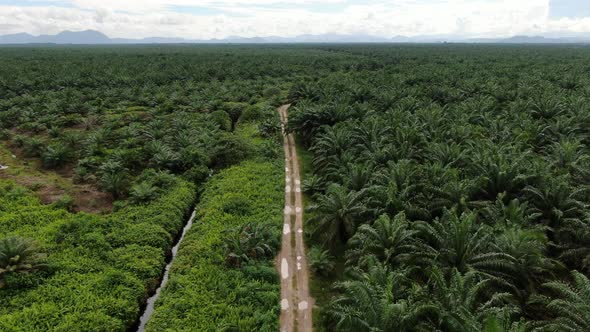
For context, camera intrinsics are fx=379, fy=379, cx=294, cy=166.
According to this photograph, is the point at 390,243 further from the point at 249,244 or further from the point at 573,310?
the point at 249,244

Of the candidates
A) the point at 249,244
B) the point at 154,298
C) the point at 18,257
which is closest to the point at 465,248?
the point at 249,244

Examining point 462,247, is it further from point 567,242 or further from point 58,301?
point 58,301

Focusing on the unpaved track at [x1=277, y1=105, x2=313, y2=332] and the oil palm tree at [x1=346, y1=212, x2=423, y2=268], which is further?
the oil palm tree at [x1=346, y1=212, x2=423, y2=268]

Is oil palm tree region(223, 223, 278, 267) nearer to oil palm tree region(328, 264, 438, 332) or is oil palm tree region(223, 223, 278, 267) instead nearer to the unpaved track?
the unpaved track

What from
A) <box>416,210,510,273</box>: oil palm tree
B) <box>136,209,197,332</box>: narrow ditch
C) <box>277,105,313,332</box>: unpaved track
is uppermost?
<box>416,210,510,273</box>: oil palm tree

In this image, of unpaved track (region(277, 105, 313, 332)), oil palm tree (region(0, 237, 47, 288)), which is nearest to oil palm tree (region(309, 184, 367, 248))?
unpaved track (region(277, 105, 313, 332))

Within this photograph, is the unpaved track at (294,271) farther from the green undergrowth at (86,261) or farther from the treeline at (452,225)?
the green undergrowth at (86,261)

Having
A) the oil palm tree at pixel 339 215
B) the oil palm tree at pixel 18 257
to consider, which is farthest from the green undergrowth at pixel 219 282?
the oil palm tree at pixel 18 257

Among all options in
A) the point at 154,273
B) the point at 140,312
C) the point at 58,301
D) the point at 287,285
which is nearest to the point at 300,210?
the point at 287,285
